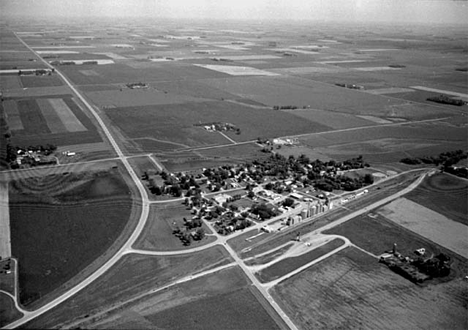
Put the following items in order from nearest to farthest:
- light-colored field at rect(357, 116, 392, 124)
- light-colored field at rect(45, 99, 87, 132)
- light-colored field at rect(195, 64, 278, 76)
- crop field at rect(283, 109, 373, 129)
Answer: light-colored field at rect(45, 99, 87, 132)
crop field at rect(283, 109, 373, 129)
light-colored field at rect(357, 116, 392, 124)
light-colored field at rect(195, 64, 278, 76)

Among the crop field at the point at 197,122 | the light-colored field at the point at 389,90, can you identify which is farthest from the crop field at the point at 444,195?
the light-colored field at the point at 389,90

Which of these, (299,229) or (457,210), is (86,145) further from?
(457,210)

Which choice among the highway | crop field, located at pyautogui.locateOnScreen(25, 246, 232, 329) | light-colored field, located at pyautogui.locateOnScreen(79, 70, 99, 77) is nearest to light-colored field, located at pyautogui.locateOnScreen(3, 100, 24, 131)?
the highway

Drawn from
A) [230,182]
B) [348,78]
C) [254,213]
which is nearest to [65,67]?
[348,78]

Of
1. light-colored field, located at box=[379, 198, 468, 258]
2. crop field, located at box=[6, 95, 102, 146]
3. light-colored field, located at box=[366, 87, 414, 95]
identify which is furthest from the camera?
light-colored field, located at box=[366, 87, 414, 95]

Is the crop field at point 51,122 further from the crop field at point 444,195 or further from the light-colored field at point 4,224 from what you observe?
the crop field at point 444,195

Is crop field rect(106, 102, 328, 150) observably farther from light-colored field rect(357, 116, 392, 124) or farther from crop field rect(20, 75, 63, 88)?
crop field rect(20, 75, 63, 88)
